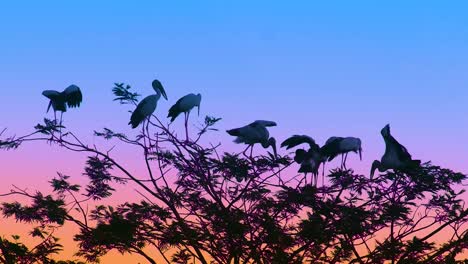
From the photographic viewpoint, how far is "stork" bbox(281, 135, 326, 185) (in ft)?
31.6

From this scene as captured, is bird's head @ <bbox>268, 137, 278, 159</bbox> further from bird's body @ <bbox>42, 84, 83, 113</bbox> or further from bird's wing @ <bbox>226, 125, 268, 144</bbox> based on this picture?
bird's body @ <bbox>42, 84, 83, 113</bbox>

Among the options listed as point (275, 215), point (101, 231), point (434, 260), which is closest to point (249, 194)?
point (275, 215)

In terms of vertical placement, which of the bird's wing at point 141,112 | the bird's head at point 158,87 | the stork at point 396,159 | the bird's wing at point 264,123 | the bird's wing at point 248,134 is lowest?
the stork at point 396,159

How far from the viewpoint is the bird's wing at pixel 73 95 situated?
11460 millimetres

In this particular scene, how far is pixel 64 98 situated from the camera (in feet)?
37.4

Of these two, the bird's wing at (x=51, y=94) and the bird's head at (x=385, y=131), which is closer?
the bird's head at (x=385, y=131)

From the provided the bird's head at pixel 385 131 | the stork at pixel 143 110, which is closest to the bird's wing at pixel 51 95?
the stork at pixel 143 110

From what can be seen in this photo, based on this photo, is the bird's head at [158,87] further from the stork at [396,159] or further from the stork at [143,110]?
the stork at [396,159]

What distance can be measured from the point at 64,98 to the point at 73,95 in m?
0.18

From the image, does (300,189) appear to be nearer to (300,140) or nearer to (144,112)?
(300,140)

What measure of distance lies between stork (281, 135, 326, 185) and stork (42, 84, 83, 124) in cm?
355

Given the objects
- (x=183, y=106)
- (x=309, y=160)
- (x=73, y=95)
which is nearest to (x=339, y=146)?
(x=309, y=160)

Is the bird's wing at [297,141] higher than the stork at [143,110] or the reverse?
the reverse

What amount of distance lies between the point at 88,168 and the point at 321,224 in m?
3.64
